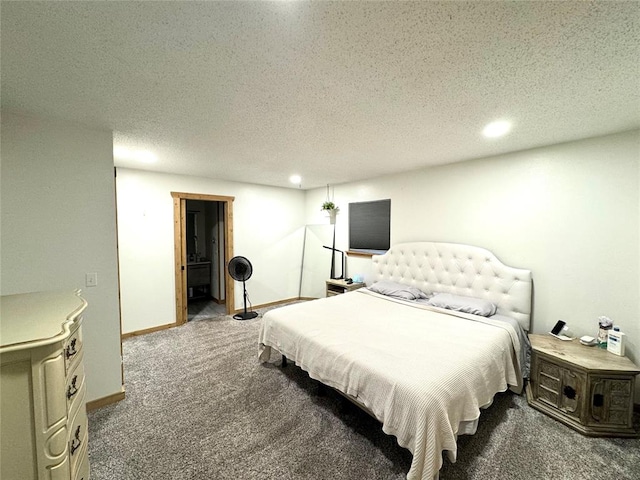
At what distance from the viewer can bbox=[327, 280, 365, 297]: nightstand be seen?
4311 millimetres

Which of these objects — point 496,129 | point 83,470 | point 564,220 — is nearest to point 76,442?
point 83,470

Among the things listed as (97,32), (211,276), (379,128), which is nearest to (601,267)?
(379,128)

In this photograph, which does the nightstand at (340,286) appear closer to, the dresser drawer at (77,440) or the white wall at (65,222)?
the white wall at (65,222)

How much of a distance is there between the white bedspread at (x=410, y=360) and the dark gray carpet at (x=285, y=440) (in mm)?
323

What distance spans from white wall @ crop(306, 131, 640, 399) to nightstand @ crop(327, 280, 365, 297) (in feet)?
5.30

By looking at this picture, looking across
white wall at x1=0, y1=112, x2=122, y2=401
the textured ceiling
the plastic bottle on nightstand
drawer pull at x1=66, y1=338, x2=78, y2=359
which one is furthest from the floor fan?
the plastic bottle on nightstand

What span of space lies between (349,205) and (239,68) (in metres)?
3.53

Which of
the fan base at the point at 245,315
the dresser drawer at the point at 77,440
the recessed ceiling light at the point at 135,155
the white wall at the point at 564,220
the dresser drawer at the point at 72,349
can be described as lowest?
the fan base at the point at 245,315

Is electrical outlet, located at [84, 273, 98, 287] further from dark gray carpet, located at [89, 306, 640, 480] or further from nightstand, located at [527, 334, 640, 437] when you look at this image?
nightstand, located at [527, 334, 640, 437]

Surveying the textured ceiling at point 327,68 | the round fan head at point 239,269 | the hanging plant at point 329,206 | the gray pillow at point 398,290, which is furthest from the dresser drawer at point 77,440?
the hanging plant at point 329,206

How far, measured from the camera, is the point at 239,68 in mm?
1400

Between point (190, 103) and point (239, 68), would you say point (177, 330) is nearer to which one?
point (190, 103)

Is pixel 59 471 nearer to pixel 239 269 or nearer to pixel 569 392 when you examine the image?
pixel 569 392

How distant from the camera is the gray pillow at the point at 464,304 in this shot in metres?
2.65
